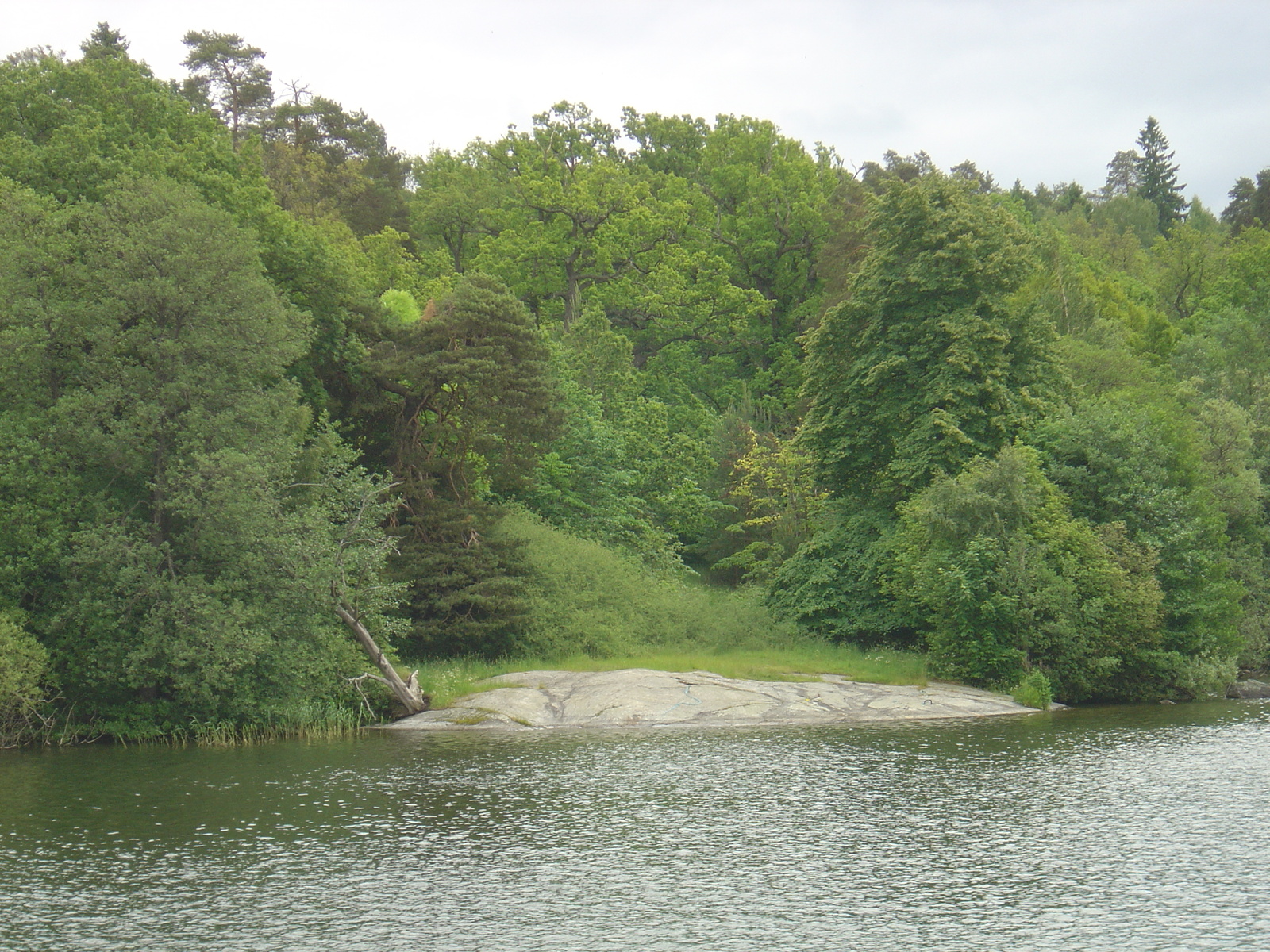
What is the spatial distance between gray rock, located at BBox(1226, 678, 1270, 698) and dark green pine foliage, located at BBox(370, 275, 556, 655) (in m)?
22.9

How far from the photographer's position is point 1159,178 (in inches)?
4523

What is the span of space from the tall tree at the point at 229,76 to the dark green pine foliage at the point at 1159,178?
279 feet

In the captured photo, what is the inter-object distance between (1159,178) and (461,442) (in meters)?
101

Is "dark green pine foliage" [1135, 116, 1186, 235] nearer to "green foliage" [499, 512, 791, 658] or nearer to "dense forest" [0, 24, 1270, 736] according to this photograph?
"dense forest" [0, 24, 1270, 736]

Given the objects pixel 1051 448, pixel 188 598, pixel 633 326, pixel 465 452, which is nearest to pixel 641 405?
pixel 633 326

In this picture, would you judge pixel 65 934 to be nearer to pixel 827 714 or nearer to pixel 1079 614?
pixel 827 714

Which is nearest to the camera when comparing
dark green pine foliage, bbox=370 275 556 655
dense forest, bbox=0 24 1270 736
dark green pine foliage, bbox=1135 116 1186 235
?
dense forest, bbox=0 24 1270 736

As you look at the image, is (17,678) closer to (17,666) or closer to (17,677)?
(17,677)

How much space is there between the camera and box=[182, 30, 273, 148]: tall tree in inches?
2510

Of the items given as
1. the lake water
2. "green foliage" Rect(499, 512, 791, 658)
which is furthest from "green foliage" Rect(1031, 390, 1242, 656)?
"green foliage" Rect(499, 512, 791, 658)

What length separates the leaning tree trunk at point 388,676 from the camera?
29734 millimetres

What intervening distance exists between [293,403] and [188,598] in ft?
21.0

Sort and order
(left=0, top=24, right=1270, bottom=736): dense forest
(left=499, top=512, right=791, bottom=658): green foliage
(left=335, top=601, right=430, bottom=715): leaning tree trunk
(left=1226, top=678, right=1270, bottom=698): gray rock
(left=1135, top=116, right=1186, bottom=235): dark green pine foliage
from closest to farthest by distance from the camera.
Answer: (left=0, top=24, right=1270, bottom=736): dense forest < (left=335, top=601, right=430, bottom=715): leaning tree trunk < (left=1226, top=678, right=1270, bottom=698): gray rock < (left=499, top=512, right=791, bottom=658): green foliage < (left=1135, top=116, right=1186, bottom=235): dark green pine foliage

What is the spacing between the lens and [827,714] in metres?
30.3
